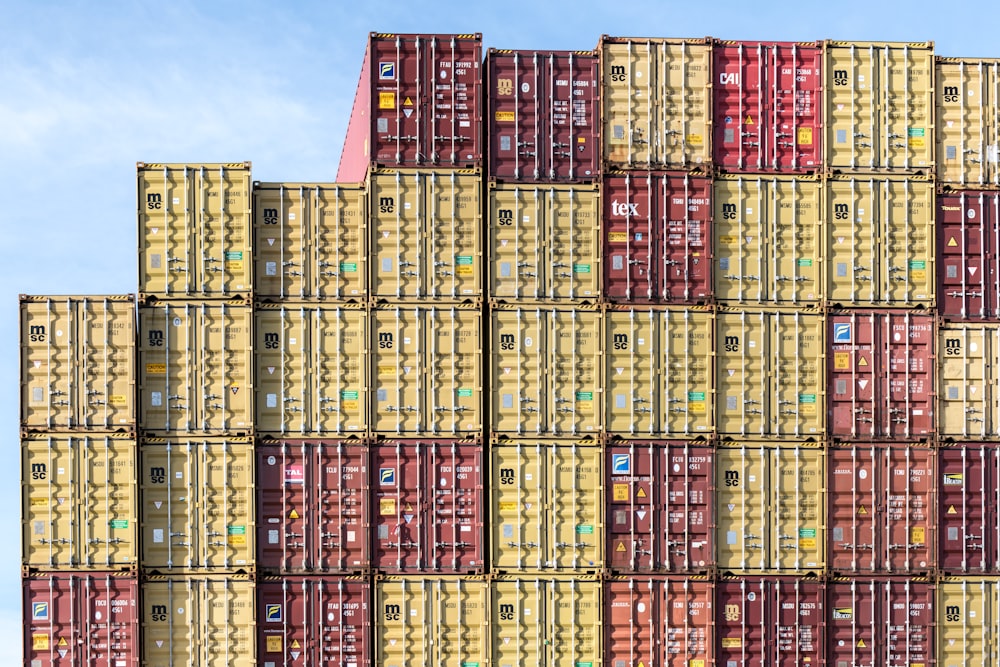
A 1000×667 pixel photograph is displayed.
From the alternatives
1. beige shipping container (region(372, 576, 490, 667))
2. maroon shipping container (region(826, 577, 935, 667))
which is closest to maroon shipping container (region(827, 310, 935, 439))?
maroon shipping container (region(826, 577, 935, 667))

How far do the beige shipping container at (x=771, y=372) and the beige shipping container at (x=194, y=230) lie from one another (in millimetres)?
11656

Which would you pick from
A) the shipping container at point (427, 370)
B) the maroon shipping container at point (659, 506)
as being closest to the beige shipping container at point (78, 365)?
the shipping container at point (427, 370)

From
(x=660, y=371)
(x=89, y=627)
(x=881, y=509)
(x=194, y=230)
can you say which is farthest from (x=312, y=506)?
(x=881, y=509)

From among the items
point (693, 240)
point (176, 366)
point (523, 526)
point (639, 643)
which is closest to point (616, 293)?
point (693, 240)

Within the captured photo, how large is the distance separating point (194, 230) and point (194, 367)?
3266 millimetres

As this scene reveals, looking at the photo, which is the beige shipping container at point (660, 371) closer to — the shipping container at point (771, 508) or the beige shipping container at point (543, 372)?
the beige shipping container at point (543, 372)

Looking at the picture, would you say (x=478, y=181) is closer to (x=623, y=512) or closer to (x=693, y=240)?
(x=693, y=240)

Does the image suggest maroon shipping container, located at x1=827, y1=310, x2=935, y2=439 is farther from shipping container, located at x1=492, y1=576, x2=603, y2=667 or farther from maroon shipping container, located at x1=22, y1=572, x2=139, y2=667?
maroon shipping container, located at x1=22, y1=572, x2=139, y2=667

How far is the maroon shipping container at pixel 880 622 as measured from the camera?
91.7 feet

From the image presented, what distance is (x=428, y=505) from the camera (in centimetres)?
2747

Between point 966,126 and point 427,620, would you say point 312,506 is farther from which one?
point 966,126

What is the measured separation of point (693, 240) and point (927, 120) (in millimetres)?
6700

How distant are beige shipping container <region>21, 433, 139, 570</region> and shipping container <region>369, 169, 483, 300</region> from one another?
24.1 ft

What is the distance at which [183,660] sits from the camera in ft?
88.8
